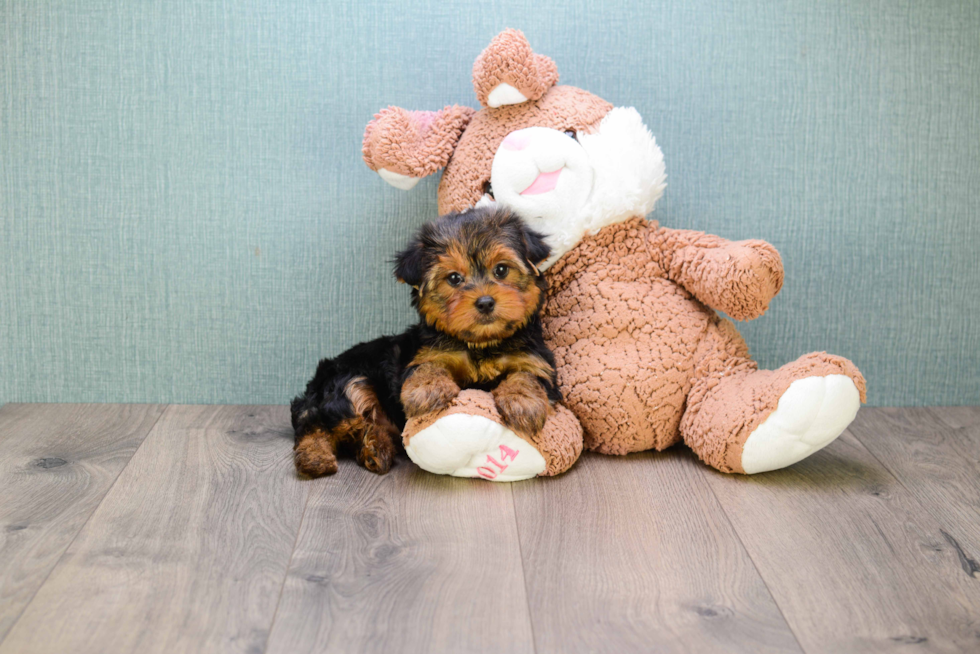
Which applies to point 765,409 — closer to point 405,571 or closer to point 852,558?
point 852,558

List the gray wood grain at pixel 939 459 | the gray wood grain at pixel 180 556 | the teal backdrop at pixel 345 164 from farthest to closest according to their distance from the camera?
the teal backdrop at pixel 345 164 → the gray wood grain at pixel 939 459 → the gray wood grain at pixel 180 556

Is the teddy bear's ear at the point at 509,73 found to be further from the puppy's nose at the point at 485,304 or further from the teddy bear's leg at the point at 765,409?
the teddy bear's leg at the point at 765,409

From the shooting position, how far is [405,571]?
1.55 m

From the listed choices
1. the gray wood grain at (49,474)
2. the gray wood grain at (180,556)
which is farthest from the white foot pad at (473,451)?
the gray wood grain at (49,474)

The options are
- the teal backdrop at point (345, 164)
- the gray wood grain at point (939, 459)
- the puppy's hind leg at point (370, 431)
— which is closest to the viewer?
the gray wood grain at point (939, 459)

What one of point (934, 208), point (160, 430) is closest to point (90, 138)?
point (160, 430)

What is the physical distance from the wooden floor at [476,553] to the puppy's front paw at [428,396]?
20 centimetres

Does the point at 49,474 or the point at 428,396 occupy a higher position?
the point at 428,396

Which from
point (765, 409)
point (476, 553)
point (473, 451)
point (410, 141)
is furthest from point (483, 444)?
point (410, 141)

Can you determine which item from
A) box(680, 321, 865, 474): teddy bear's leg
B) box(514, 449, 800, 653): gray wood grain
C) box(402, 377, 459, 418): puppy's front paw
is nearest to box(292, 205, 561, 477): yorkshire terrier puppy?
box(402, 377, 459, 418): puppy's front paw

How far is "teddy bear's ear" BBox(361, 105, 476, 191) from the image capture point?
201cm

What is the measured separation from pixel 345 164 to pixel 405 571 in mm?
1232

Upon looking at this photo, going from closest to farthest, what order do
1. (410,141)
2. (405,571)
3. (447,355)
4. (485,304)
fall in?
(405,571)
(485,304)
(447,355)
(410,141)

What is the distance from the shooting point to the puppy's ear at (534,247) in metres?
1.86
